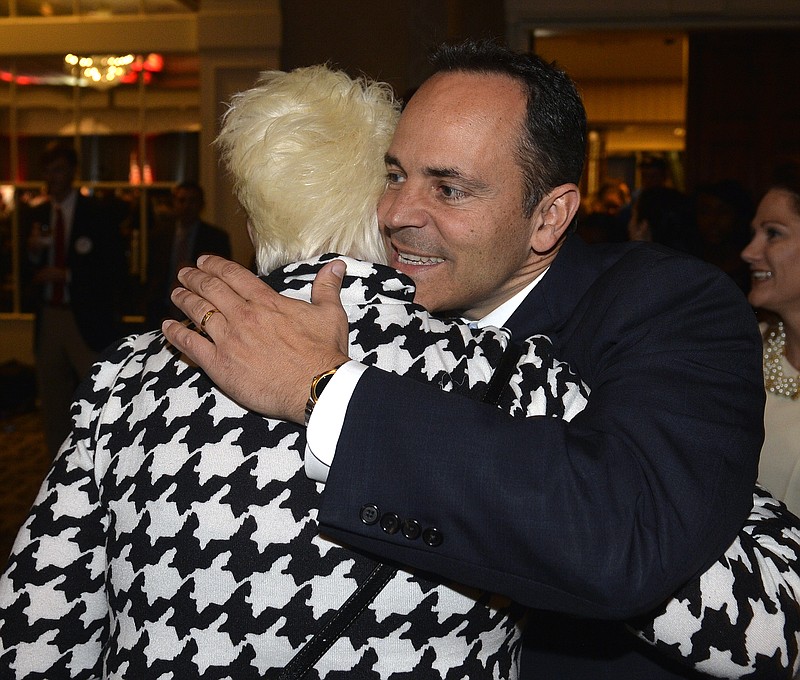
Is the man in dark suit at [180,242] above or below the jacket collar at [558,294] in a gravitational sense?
below

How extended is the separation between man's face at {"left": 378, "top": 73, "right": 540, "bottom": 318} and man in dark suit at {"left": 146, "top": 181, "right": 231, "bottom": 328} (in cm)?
523

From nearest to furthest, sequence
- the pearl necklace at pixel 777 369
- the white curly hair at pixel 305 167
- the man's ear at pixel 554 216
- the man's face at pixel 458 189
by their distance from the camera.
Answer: the white curly hair at pixel 305 167 → the man's face at pixel 458 189 → the man's ear at pixel 554 216 → the pearl necklace at pixel 777 369

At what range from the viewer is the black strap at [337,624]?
1045mm

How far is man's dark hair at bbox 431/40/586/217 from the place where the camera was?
158cm

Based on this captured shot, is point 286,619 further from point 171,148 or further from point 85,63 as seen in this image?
point 85,63

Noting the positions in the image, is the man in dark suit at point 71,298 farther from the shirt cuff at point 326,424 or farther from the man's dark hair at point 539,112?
the shirt cuff at point 326,424

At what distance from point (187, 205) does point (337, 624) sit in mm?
6061

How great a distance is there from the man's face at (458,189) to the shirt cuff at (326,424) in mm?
484

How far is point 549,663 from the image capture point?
1.57m

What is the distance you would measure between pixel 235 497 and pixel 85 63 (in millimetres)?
9446

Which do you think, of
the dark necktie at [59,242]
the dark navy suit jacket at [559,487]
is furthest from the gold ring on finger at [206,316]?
the dark necktie at [59,242]

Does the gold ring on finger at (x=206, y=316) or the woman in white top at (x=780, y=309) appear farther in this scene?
the woman in white top at (x=780, y=309)

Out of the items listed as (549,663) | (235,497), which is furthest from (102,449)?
(549,663)

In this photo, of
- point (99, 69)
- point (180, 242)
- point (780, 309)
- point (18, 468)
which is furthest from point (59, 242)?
point (780, 309)
